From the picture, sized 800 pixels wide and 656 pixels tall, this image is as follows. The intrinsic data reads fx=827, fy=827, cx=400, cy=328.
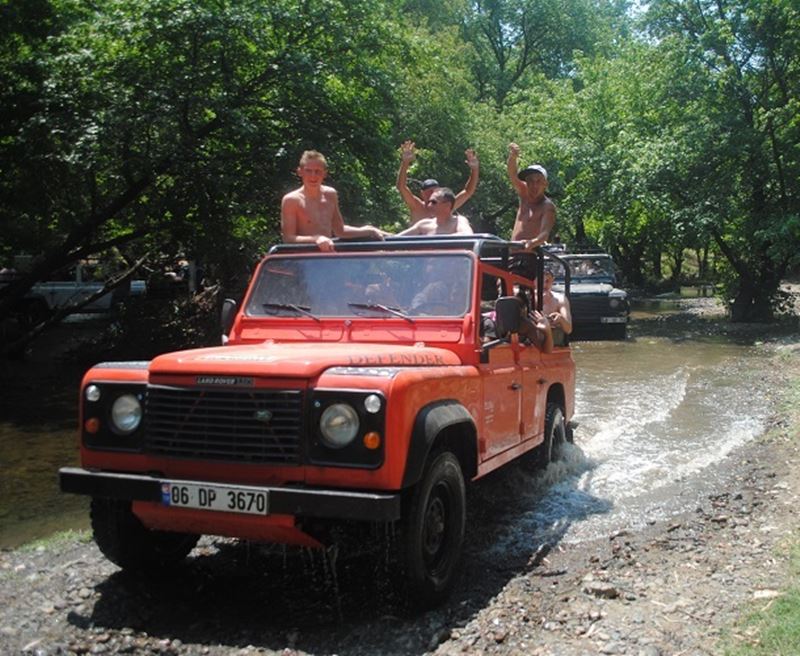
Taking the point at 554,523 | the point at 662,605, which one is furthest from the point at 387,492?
the point at 554,523

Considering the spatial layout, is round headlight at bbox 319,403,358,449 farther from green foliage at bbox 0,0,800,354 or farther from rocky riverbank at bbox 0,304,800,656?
green foliage at bbox 0,0,800,354

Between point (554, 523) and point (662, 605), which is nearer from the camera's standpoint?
point (662, 605)

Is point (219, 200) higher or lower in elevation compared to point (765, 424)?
higher

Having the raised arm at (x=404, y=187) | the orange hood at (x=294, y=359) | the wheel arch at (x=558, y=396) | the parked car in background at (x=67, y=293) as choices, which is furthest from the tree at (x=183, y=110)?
the orange hood at (x=294, y=359)

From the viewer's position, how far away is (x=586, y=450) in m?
9.21

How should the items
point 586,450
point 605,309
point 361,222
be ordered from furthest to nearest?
point 605,309 < point 361,222 < point 586,450

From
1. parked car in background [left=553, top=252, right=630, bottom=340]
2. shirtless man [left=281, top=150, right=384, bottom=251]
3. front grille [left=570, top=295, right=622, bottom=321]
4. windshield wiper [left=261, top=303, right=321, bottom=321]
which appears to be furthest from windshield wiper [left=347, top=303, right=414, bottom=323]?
front grille [left=570, top=295, right=622, bottom=321]

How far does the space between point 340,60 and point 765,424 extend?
8.53 metres

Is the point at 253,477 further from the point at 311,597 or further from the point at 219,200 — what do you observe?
the point at 219,200

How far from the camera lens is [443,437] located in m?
4.82

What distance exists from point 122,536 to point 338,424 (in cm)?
163

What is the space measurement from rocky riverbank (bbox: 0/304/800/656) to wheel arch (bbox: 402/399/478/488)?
2.27 feet

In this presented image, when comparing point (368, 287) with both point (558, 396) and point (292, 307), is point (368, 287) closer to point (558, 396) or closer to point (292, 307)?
point (292, 307)

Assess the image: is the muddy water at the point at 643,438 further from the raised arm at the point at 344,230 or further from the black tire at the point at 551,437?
the raised arm at the point at 344,230
